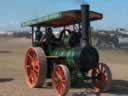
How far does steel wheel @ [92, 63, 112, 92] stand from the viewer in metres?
12.9

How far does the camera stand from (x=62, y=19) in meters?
13.6

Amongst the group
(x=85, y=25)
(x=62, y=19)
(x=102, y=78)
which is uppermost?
(x=62, y=19)

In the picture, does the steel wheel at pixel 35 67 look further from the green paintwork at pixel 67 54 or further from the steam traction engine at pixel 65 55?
the green paintwork at pixel 67 54

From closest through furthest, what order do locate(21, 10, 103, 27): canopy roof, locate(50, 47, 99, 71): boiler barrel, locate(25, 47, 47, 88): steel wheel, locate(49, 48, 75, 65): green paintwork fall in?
locate(50, 47, 99, 71): boiler barrel → locate(21, 10, 103, 27): canopy roof → locate(49, 48, 75, 65): green paintwork → locate(25, 47, 47, 88): steel wheel

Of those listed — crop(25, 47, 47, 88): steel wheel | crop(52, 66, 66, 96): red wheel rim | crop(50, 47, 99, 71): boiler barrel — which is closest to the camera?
crop(52, 66, 66, 96): red wheel rim

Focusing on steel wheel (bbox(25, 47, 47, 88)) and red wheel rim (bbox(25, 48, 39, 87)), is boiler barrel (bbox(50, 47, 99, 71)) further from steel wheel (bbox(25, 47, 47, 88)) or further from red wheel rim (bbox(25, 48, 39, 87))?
red wheel rim (bbox(25, 48, 39, 87))

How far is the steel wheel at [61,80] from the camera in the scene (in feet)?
39.3

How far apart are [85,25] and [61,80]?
1647 millimetres

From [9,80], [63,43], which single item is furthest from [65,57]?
[9,80]

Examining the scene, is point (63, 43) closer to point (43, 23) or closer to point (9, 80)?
point (43, 23)

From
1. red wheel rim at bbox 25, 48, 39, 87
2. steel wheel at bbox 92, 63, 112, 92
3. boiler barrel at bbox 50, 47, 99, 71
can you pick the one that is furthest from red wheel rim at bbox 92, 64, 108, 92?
red wheel rim at bbox 25, 48, 39, 87

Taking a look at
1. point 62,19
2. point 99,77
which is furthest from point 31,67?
point 99,77

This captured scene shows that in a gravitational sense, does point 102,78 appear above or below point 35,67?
below

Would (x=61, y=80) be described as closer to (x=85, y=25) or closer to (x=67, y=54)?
(x=67, y=54)
